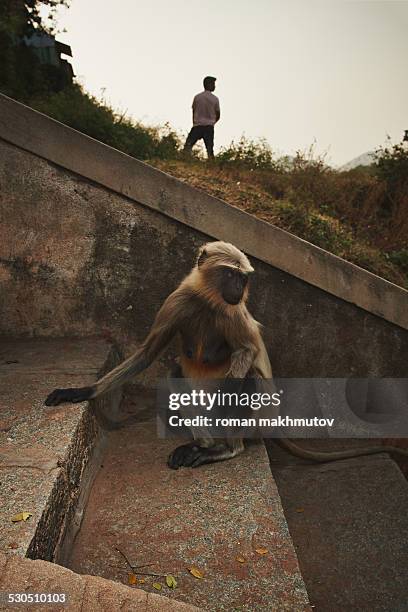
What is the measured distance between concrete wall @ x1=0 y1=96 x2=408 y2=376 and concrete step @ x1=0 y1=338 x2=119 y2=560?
37 centimetres

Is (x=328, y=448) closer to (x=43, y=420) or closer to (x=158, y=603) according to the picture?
(x=43, y=420)

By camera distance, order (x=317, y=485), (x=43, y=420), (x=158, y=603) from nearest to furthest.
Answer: (x=158, y=603) → (x=43, y=420) → (x=317, y=485)

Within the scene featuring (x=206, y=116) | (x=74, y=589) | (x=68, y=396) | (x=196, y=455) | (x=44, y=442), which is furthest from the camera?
(x=206, y=116)

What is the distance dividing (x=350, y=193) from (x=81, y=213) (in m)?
3.74

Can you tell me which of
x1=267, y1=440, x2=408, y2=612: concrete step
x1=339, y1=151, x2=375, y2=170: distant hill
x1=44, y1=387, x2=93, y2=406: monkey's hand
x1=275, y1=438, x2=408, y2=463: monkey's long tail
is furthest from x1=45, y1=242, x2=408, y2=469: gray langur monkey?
x1=339, y1=151, x2=375, y2=170: distant hill

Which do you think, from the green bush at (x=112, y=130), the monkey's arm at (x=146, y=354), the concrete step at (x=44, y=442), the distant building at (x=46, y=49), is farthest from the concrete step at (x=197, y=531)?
the distant building at (x=46, y=49)

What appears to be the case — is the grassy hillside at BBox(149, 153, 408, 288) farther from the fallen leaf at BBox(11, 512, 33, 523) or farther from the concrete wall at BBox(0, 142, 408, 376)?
the fallen leaf at BBox(11, 512, 33, 523)

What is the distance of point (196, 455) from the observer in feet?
11.1

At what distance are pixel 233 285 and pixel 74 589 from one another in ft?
5.79

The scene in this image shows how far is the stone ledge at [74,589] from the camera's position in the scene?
1717 mm

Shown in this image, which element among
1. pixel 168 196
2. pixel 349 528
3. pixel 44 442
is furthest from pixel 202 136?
pixel 44 442

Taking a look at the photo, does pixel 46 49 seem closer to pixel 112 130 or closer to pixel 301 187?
pixel 112 130

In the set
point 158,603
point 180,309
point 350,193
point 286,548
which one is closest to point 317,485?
point 286,548

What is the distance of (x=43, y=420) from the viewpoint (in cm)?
296
